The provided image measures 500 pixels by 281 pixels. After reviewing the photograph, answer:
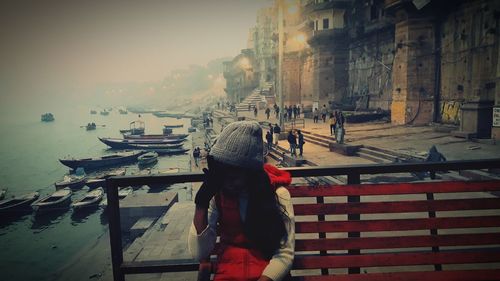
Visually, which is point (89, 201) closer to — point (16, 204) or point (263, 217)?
point (16, 204)

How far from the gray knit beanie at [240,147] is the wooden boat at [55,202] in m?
25.2

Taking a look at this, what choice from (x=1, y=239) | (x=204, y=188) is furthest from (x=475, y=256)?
(x=1, y=239)

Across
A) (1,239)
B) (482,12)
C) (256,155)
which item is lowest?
(1,239)

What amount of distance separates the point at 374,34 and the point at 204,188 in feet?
104

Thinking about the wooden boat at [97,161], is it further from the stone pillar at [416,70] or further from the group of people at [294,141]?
the stone pillar at [416,70]

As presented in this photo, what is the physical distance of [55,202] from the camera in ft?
71.9

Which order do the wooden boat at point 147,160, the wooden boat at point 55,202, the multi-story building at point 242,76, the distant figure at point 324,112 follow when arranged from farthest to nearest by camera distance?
the multi-story building at point 242,76
the wooden boat at point 147,160
the distant figure at point 324,112
the wooden boat at point 55,202

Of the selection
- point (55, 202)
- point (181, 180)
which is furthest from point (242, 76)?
point (181, 180)

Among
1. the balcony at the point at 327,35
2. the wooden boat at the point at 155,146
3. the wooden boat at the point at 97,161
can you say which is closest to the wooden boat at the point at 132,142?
the wooden boat at the point at 155,146

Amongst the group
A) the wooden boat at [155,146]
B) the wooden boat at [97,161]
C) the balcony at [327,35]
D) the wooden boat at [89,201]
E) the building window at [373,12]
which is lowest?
the wooden boat at [89,201]

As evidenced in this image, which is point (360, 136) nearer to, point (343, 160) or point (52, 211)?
point (343, 160)

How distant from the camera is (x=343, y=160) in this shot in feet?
48.5

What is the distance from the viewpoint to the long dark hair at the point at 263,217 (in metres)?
2.03

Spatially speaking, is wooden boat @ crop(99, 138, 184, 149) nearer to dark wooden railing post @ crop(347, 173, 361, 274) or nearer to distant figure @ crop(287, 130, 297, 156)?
distant figure @ crop(287, 130, 297, 156)
